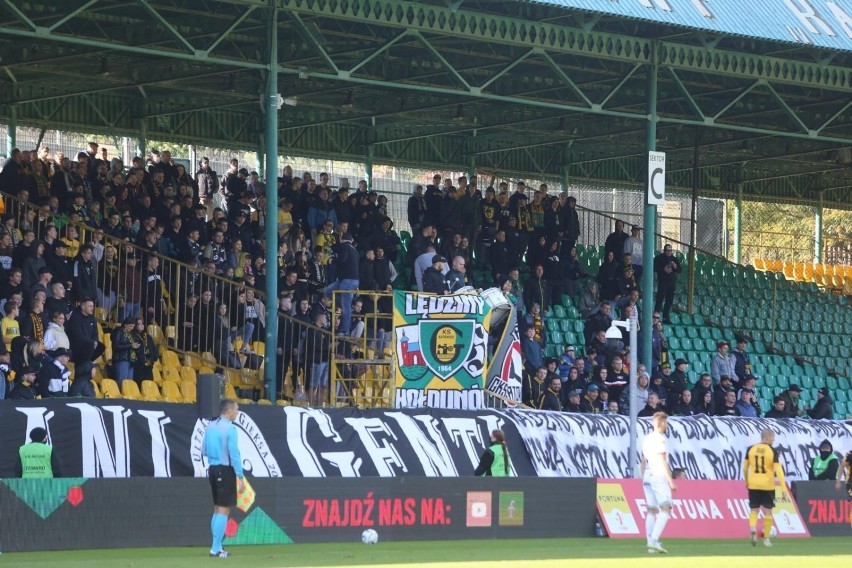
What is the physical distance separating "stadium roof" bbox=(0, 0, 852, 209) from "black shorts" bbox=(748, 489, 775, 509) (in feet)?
29.0

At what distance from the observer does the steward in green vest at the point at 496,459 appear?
20703 mm

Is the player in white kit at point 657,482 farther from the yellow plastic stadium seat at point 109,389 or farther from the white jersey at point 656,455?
the yellow plastic stadium seat at point 109,389

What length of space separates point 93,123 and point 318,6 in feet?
39.0

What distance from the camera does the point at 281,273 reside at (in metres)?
26.4

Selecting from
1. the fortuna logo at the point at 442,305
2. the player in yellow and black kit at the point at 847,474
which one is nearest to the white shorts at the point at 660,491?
the fortuna logo at the point at 442,305

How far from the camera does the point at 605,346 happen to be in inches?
1128

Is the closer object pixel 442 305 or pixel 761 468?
pixel 761 468

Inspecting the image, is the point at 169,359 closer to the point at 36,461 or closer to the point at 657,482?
the point at 36,461

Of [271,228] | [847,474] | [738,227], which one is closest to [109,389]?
[271,228]

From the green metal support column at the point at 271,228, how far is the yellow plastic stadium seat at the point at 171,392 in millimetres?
1384

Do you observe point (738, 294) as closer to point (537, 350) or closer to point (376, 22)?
point (537, 350)

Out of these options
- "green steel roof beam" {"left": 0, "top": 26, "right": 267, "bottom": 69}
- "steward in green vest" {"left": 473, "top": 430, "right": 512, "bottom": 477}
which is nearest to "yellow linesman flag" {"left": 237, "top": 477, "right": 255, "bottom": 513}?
"steward in green vest" {"left": 473, "top": 430, "right": 512, "bottom": 477}

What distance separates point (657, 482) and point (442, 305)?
20.6ft

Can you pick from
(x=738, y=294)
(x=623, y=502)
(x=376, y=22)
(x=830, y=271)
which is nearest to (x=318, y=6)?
(x=376, y=22)
